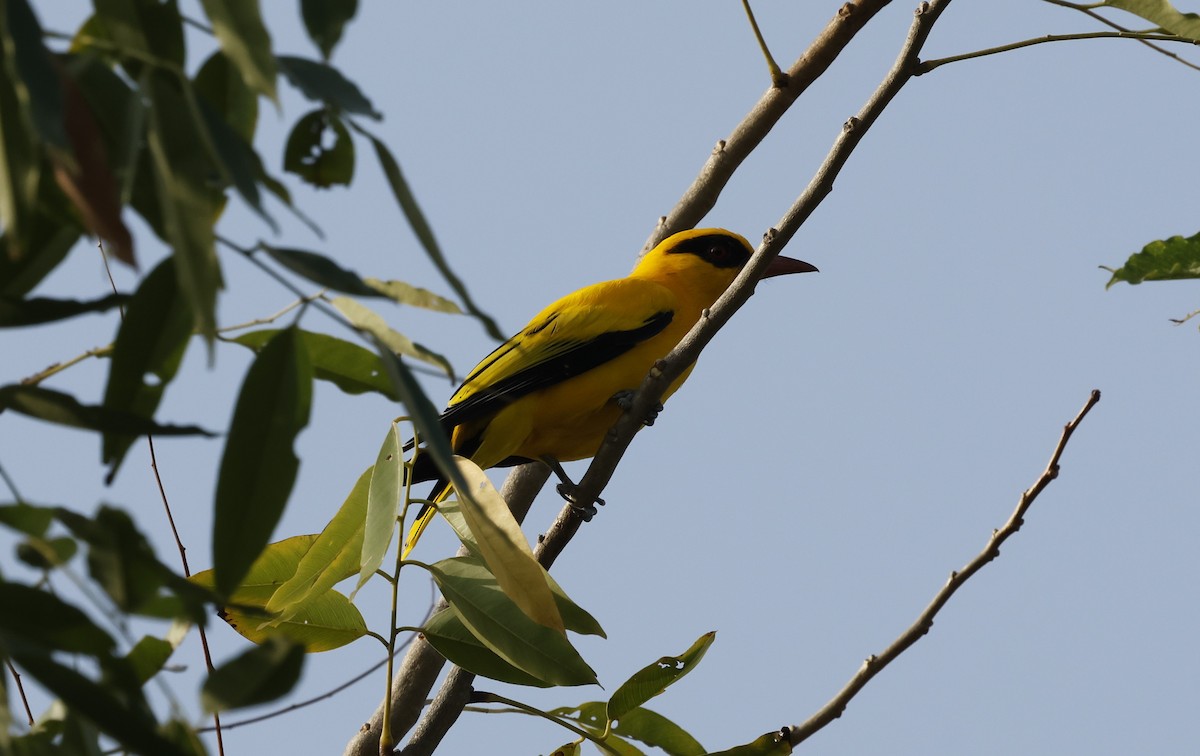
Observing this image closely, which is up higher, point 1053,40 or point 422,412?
point 1053,40

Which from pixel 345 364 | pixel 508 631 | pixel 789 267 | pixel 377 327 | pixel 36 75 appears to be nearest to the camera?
pixel 36 75

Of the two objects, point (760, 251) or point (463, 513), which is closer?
point (463, 513)

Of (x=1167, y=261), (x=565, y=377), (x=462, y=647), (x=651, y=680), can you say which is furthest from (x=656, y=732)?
(x=565, y=377)

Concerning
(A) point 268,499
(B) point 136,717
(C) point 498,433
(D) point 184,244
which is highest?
(C) point 498,433

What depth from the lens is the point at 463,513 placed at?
223cm

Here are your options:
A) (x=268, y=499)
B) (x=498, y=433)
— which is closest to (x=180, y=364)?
(x=268, y=499)

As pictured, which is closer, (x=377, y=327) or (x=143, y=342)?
(x=143, y=342)

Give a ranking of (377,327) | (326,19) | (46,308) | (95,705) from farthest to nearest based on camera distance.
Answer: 1. (377,327)
2. (46,308)
3. (326,19)
4. (95,705)

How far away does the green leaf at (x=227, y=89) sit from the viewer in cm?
138

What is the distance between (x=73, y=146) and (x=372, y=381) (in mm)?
831

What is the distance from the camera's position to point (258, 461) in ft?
4.26

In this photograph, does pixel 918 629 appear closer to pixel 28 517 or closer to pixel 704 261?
pixel 28 517

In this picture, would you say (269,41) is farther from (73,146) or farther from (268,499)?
(268,499)

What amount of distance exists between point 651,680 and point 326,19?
156cm
